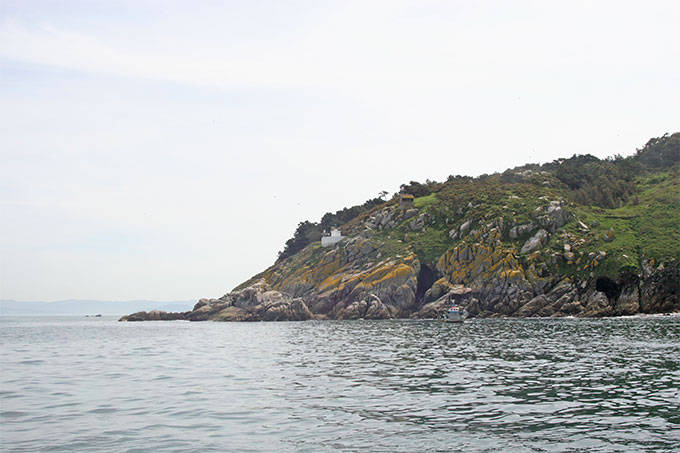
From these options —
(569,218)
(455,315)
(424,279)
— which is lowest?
(455,315)

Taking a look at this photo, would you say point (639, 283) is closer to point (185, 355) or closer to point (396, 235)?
point (396, 235)

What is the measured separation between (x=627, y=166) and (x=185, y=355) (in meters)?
155

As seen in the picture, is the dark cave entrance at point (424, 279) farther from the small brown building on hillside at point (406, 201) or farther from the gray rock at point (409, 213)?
the small brown building on hillside at point (406, 201)

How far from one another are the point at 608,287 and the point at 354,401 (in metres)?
90.8

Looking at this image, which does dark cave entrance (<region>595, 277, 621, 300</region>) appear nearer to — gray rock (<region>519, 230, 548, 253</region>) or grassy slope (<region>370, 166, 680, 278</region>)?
grassy slope (<region>370, 166, 680, 278</region>)

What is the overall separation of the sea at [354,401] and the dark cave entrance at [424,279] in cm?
7586

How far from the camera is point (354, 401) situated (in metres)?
27.1

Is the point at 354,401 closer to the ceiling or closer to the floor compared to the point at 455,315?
closer to the floor

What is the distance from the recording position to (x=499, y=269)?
115188mm

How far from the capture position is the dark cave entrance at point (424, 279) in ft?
414

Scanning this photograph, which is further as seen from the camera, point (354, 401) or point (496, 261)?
point (496, 261)

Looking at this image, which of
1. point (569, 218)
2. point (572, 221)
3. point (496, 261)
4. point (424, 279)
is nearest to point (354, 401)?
point (496, 261)

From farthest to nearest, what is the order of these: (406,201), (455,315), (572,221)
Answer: (406,201) → (572,221) → (455,315)

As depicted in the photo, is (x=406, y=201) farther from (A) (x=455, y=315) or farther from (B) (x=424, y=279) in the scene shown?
(A) (x=455, y=315)
